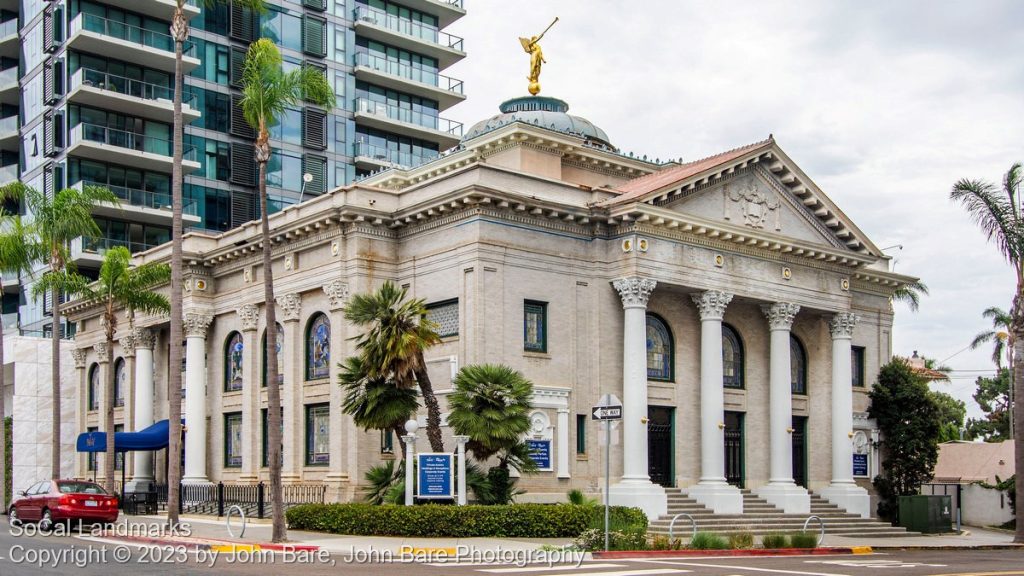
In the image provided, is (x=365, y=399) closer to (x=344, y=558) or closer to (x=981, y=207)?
(x=344, y=558)

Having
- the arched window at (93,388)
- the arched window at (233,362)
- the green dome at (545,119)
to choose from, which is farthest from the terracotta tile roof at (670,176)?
the arched window at (93,388)

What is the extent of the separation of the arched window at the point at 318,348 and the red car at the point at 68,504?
8.98 meters

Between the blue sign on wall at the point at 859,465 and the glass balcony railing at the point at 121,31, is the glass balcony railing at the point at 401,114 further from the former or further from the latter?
the blue sign on wall at the point at 859,465

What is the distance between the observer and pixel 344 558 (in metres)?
24.0

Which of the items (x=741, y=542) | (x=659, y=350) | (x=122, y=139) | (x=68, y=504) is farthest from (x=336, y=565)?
(x=122, y=139)

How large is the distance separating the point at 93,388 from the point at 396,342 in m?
28.4

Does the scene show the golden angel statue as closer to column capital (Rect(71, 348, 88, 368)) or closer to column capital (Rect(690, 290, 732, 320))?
column capital (Rect(690, 290, 732, 320))

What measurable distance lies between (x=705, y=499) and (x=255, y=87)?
61.5 ft

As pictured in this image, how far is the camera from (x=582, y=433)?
36.8 m

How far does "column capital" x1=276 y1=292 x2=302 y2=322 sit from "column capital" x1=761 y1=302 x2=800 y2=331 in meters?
16.0

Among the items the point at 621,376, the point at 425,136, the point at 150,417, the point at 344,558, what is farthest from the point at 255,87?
the point at 425,136

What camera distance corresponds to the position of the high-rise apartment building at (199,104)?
62.2 metres

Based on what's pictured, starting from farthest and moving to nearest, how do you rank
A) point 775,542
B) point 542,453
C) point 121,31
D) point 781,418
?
1. point 121,31
2. point 781,418
3. point 542,453
4. point 775,542

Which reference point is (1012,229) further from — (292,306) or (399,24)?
(399,24)
